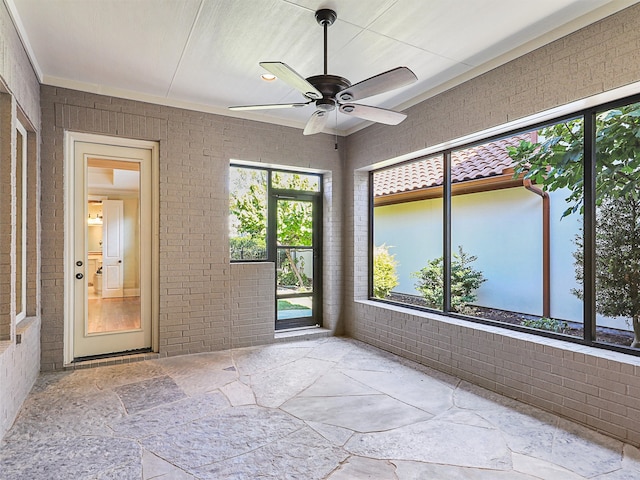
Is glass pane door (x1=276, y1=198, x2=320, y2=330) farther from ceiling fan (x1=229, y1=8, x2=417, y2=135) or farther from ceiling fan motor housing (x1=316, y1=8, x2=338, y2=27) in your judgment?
ceiling fan motor housing (x1=316, y1=8, x2=338, y2=27)

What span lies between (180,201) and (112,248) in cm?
88

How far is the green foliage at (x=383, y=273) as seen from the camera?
527 centimetres

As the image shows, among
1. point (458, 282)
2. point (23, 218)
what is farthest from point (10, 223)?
point (458, 282)

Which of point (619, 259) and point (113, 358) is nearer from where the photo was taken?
point (619, 259)

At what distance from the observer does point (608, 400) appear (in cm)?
262

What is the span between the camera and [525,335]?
3.26 m

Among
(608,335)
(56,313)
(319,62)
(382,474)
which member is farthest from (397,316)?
(56,313)

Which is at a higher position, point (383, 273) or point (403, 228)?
point (403, 228)

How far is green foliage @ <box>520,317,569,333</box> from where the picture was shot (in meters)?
3.23

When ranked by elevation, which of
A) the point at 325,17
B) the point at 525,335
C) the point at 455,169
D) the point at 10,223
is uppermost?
the point at 325,17

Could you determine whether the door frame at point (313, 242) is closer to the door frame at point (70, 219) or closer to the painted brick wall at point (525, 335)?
the painted brick wall at point (525, 335)

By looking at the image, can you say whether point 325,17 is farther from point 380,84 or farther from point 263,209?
point 263,209

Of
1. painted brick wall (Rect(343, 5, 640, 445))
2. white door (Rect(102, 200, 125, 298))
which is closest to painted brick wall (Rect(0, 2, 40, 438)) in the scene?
white door (Rect(102, 200, 125, 298))

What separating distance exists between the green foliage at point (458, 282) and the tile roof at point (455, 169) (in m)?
0.90
